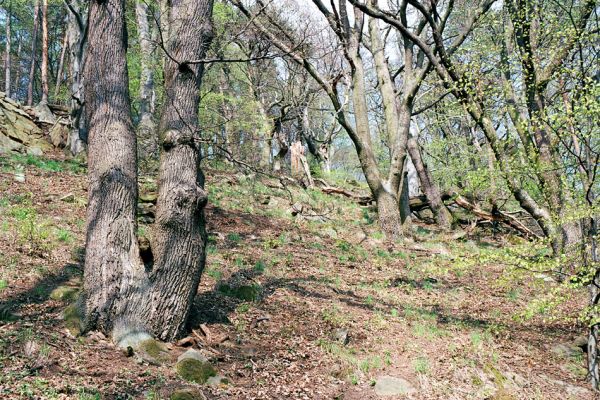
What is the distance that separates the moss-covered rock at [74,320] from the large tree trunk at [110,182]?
89 mm

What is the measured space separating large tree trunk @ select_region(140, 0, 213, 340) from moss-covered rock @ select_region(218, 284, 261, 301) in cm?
183

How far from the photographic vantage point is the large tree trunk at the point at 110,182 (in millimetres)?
4863

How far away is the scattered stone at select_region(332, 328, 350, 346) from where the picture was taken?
628 cm

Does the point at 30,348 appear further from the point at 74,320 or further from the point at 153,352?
the point at 153,352

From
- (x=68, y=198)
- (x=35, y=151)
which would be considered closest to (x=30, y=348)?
(x=68, y=198)

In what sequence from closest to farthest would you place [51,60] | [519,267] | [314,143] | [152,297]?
1. [152,297]
2. [519,267]
3. [314,143]
4. [51,60]

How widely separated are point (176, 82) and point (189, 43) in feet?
1.71

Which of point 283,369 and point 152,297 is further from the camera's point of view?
point 283,369

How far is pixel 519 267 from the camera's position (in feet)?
20.4

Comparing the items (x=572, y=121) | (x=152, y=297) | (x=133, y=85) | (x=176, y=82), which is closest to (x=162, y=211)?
(x=152, y=297)

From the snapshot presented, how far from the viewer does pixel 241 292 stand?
23.5 ft

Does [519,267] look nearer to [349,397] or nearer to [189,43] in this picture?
[349,397]

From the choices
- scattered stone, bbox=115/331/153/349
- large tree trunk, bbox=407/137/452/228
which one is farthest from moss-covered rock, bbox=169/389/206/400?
large tree trunk, bbox=407/137/452/228

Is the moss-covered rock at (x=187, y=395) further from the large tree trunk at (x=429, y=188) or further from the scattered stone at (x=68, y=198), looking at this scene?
the large tree trunk at (x=429, y=188)
